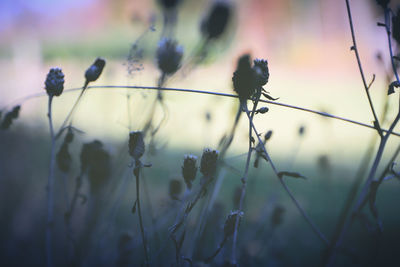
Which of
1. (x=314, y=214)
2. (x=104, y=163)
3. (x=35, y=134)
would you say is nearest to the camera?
(x=104, y=163)

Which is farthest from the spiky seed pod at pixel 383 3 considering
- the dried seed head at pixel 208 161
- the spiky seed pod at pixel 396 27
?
the dried seed head at pixel 208 161

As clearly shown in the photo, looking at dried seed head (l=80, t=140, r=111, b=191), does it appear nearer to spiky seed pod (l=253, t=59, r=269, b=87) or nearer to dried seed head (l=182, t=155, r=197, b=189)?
dried seed head (l=182, t=155, r=197, b=189)

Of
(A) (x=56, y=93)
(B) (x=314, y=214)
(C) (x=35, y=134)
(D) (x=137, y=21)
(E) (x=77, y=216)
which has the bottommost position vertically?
(E) (x=77, y=216)

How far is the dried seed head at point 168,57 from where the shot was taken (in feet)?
2.07

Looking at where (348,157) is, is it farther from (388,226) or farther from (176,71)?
(176,71)

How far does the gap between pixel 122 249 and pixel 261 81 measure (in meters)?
0.55

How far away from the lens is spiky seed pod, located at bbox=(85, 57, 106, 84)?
46cm

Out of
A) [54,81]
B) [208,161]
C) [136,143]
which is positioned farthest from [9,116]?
[208,161]

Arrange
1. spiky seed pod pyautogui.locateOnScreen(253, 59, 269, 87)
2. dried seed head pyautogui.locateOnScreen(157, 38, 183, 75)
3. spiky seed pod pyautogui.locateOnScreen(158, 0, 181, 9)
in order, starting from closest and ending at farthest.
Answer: spiky seed pod pyautogui.locateOnScreen(253, 59, 269, 87), dried seed head pyautogui.locateOnScreen(157, 38, 183, 75), spiky seed pod pyautogui.locateOnScreen(158, 0, 181, 9)

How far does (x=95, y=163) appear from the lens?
1.95 ft

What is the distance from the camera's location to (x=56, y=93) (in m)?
0.45

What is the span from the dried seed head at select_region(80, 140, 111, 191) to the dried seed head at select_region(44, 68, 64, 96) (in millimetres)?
127

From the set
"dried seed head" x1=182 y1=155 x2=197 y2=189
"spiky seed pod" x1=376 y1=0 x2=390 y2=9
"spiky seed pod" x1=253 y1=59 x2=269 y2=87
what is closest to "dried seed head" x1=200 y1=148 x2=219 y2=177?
"dried seed head" x1=182 y1=155 x2=197 y2=189

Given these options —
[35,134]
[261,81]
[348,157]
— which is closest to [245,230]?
[261,81]
